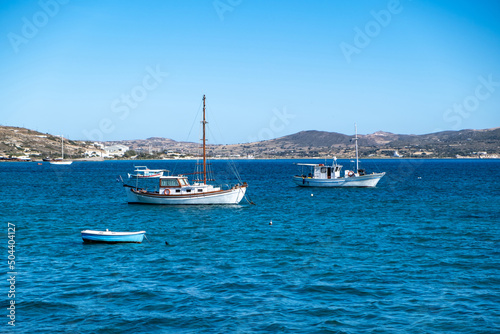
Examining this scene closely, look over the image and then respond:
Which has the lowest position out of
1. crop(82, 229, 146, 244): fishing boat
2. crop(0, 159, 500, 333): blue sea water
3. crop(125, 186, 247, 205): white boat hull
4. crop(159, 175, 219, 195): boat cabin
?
crop(0, 159, 500, 333): blue sea water

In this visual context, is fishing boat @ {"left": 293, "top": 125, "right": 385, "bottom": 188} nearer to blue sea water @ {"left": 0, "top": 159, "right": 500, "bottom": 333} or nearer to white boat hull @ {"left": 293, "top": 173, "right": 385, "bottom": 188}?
white boat hull @ {"left": 293, "top": 173, "right": 385, "bottom": 188}

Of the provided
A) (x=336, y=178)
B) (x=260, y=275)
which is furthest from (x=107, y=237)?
(x=336, y=178)

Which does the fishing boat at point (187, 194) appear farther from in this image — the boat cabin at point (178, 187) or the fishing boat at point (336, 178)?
the fishing boat at point (336, 178)

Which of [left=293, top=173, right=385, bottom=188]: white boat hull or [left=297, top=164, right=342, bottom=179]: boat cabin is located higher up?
[left=297, top=164, right=342, bottom=179]: boat cabin

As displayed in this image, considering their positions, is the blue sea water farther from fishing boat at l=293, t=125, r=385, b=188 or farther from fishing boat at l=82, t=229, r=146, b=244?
fishing boat at l=293, t=125, r=385, b=188

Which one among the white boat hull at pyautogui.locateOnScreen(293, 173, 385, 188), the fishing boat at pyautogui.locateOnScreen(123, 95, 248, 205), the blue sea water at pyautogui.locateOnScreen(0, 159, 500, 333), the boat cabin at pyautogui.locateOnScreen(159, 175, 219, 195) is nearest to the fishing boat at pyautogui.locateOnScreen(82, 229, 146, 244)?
the blue sea water at pyautogui.locateOnScreen(0, 159, 500, 333)

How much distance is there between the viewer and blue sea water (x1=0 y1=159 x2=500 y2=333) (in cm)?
1809

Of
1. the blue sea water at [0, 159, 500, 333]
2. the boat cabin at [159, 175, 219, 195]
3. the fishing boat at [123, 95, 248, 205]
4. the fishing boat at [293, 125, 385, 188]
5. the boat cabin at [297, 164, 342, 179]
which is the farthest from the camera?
the boat cabin at [297, 164, 342, 179]

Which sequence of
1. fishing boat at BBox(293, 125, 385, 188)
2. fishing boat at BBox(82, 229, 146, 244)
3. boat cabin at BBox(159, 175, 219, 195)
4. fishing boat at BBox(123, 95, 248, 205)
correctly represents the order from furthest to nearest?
fishing boat at BBox(293, 125, 385, 188)
boat cabin at BBox(159, 175, 219, 195)
fishing boat at BBox(123, 95, 248, 205)
fishing boat at BBox(82, 229, 146, 244)

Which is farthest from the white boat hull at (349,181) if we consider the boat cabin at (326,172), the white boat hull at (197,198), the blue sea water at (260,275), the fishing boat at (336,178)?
the blue sea water at (260,275)

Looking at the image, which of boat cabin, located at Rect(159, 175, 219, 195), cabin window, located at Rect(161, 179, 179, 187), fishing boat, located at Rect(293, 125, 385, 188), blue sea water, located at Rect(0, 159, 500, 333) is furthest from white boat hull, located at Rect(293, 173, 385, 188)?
blue sea water, located at Rect(0, 159, 500, 333)

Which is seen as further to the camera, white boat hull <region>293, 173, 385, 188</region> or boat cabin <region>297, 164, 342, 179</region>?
boat cabin <region>297, 164, 342, 179</region>

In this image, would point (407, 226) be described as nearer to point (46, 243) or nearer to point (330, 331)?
point (330, 331)

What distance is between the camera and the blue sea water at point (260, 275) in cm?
1809
